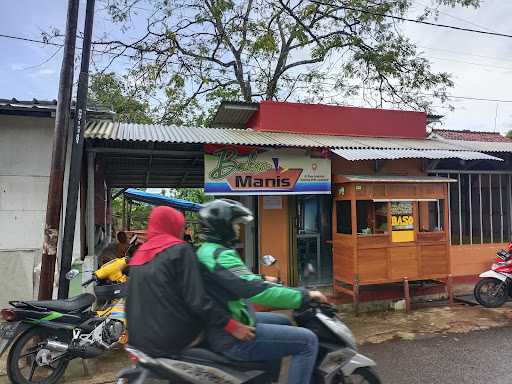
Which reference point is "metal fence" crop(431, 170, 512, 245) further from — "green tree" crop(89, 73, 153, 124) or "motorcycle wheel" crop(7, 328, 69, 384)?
"green tree" crop(89, 73, 153, 124)

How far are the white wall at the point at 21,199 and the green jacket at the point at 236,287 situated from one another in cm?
436

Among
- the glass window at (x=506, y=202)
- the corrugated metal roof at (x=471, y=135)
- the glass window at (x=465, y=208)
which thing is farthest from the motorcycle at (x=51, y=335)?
the corrugated metal roof at (x=471, y=135)

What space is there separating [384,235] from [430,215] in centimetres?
204

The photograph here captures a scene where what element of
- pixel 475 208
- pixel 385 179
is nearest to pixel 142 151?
pixel 385 179

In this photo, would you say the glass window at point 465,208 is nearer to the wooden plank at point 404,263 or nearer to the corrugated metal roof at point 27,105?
the wooden plank at point 404,263

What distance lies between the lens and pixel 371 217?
24.9 ft

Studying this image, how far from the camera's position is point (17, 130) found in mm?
5957

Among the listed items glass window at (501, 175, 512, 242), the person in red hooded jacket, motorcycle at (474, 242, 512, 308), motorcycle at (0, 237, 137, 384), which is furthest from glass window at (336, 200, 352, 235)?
the person in red hooded jacket

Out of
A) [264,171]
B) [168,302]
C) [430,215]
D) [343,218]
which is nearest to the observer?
[168,302]

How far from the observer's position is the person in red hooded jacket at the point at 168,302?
2361mm

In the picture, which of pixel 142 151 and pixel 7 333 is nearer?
pixel 7 333

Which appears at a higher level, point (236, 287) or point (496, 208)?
point (496, 208)

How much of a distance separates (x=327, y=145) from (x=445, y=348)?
356 cm

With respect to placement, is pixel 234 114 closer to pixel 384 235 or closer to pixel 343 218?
pixel 343 218
